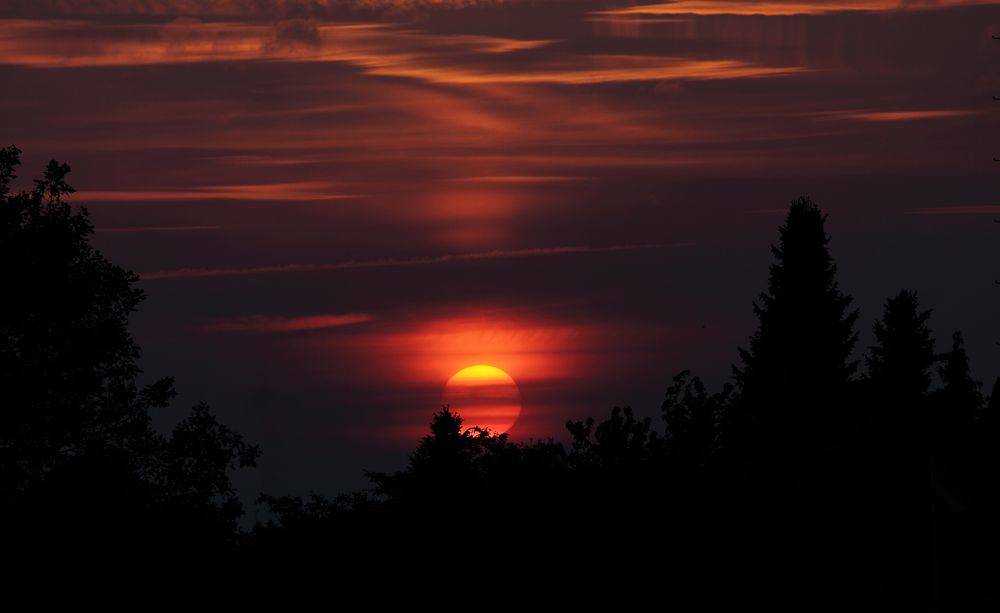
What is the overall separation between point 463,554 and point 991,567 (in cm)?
1287

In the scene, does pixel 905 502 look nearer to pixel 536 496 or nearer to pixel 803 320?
pixel 536 496

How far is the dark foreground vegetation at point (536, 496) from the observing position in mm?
28938

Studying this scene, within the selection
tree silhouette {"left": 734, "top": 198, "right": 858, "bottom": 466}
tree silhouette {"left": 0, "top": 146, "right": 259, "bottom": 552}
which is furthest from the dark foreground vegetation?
tree silhouette {"left": 734, "top": 198, "right": 858, "bottom": 466}

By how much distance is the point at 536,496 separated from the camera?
31.1 m

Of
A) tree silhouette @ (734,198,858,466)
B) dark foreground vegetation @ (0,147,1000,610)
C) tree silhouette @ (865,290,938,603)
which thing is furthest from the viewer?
tree silhouette @ (734,198,858,466)

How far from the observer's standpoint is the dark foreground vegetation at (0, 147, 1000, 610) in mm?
28938

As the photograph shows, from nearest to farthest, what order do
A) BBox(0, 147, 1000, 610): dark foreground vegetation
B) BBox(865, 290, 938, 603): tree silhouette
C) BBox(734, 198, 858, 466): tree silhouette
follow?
Result: BBox(0, 147, 1000, 610): dark foreground vegetation
BBox(865, 290, 938, 603): tree silhouette
BBox(734, 198, 858, 466): tree silhouette

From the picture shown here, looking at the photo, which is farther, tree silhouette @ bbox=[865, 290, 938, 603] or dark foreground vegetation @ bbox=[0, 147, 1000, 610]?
tree silhouette @ bbox=[865, 290, 938, 603]

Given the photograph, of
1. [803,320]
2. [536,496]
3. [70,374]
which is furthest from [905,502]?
[803,320]

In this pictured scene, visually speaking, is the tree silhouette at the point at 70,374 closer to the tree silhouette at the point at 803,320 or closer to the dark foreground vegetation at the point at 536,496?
the dark foreground vegetation at the point at 536,496

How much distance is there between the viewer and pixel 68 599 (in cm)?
2709

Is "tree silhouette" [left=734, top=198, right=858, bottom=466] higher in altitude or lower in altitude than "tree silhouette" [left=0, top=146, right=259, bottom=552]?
higher

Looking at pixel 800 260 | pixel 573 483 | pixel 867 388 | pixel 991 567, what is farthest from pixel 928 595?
pixel 800 260

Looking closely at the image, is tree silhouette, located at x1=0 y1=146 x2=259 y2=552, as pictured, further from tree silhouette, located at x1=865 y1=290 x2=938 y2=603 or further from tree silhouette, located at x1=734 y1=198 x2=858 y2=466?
tree silhouette, located at x1=734 y1=198 x2=858 y2=466
